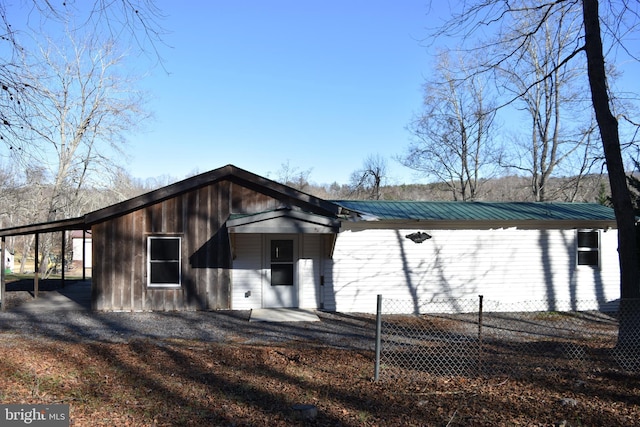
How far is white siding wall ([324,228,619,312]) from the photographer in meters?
12.4

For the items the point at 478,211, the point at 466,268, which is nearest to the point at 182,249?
the point at 466,268

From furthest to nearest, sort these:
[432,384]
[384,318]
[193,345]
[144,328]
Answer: [384,318] < [144,328] < [193,345] < [432,384]

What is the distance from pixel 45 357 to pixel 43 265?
86.1 feet

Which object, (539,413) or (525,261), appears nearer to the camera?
(539,413)

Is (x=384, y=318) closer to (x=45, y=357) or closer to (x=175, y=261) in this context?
(x=175, y=261)

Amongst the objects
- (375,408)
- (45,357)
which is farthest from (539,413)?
(45,357)

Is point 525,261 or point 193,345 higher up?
point 525,261

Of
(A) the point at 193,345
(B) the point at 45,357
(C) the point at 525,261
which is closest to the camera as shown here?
(B) the point at 45,357

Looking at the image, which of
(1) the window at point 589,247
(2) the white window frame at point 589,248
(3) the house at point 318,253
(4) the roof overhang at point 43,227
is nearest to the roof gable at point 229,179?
(3) the house at point 318,253

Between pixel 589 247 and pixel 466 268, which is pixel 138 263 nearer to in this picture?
pixel 466 268

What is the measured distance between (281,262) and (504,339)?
5.78 metres

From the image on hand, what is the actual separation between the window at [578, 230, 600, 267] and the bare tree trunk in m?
6.32

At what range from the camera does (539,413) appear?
15.7ft

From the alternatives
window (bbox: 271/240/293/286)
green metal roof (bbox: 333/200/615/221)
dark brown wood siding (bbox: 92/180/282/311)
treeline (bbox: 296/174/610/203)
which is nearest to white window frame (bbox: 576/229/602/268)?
green metal roof (bbox: 333/200/615/221)
